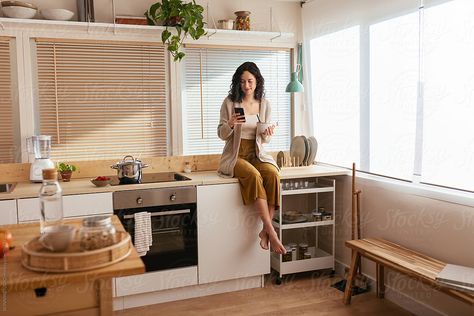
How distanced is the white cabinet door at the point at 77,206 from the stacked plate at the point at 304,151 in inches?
65.8

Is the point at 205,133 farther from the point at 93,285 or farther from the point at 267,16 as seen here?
the point at 93,285

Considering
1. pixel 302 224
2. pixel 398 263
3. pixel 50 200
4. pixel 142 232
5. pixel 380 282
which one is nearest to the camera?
pixel 50 200

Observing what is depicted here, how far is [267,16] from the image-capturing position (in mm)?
4219

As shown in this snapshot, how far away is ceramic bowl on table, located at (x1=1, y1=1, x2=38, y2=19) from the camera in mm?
3324

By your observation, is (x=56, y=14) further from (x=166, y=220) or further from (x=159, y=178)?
(x=166, y=220)

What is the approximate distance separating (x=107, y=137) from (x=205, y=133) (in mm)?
814

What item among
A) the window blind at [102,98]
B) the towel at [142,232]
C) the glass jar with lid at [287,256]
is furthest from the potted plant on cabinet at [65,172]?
the glass jar with lid at [287,256]

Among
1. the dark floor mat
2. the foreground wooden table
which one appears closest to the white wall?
the dark floor mat

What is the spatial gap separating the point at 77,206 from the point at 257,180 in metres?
1.23

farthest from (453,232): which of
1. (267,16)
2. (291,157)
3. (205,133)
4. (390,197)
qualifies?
(267,16)

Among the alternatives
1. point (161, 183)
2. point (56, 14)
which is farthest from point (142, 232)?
point (56, 14)

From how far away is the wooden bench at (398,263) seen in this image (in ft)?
8.34

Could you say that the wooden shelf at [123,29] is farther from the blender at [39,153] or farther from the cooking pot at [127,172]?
the cooking pot at [127,172]

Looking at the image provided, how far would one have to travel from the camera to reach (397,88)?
130 inches
